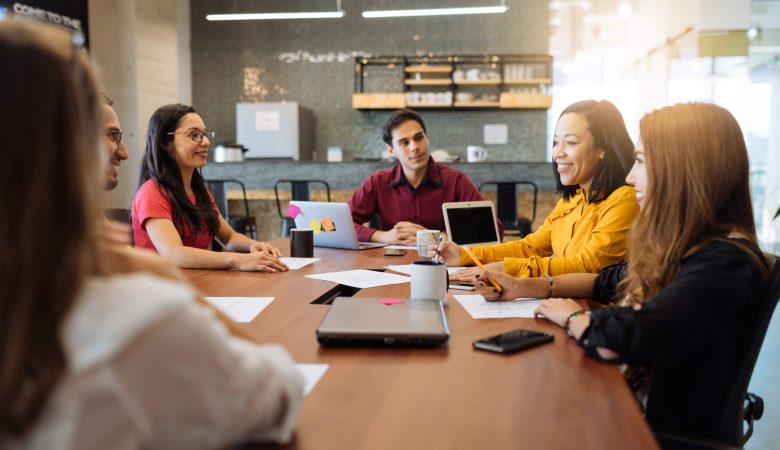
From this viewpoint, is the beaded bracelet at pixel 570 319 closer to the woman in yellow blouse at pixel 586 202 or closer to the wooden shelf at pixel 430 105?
the woman in yellow blouse at pixel 586 202

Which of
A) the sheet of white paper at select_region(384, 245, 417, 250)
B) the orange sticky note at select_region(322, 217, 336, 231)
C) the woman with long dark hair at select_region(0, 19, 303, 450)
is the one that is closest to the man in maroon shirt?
the sheet of white paper at select_region(384, 245, 417, 250)

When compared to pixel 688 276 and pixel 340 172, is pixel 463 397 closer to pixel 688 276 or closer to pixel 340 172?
pixel 688 276

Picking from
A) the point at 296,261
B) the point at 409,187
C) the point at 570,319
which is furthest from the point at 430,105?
the point at 570,319

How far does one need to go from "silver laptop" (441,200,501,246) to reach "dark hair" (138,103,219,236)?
0.99 metres

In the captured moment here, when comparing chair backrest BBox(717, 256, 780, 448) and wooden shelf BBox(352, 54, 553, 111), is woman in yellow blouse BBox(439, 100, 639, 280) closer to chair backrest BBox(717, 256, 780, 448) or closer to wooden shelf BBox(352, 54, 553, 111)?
chair backrest BBox(717, 256, 780, 448)

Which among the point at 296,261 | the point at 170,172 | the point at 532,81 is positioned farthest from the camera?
the point at 532,81

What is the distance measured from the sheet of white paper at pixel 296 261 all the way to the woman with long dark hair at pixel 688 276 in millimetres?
1142

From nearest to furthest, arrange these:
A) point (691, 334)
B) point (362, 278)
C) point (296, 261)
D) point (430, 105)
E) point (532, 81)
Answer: point (691, 334) < point (362, 278) < point (296, 261) < point (532, 81) < point (430, 105)

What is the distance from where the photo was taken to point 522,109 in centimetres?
791

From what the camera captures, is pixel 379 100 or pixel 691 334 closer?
pixel 691 334

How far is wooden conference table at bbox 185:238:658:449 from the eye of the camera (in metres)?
0.80

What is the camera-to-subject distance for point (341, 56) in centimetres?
815

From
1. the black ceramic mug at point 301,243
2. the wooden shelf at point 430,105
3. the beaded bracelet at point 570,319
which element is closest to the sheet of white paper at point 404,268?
the black ceramic mug at point 301,243

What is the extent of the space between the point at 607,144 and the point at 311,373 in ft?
4.64
